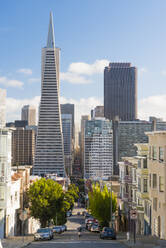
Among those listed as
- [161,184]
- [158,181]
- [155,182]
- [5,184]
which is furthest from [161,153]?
[5,184]

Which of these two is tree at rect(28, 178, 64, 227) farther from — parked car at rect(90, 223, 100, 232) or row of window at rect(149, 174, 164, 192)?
row of window at rect(149, 174, 164, 192)

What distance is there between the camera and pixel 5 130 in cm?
4769

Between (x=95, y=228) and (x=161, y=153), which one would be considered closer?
(x=161, y=153)

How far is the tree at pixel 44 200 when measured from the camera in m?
61.1

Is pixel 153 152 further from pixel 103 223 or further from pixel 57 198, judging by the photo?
pixel 103 223

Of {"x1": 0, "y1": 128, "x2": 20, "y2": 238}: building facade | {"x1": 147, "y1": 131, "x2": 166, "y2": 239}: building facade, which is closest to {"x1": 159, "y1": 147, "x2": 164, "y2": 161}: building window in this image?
{"x1": 147, "y1": 131, "x2": 166, "y2": 239}: building facade

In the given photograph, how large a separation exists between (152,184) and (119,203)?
125 ft

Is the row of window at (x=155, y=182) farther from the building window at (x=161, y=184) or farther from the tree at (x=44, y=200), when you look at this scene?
the tree at (x=44, y=200)

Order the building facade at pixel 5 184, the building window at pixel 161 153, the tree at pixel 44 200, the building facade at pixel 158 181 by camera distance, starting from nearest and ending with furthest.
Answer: the building facade at pixel 158 181 < the building window at pixel 161 153 < the building facade at pixel 5 184 < the tree at pixel 44 200

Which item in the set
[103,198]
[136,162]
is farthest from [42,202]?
[136,162]

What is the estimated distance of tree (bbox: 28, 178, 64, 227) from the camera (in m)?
61.1

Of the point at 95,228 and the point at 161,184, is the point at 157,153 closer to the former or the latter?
the point at 161,184

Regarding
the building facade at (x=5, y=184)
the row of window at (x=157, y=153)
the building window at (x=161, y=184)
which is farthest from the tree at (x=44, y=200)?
the building window at (x=161, y=184)

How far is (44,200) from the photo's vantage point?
6112cm
